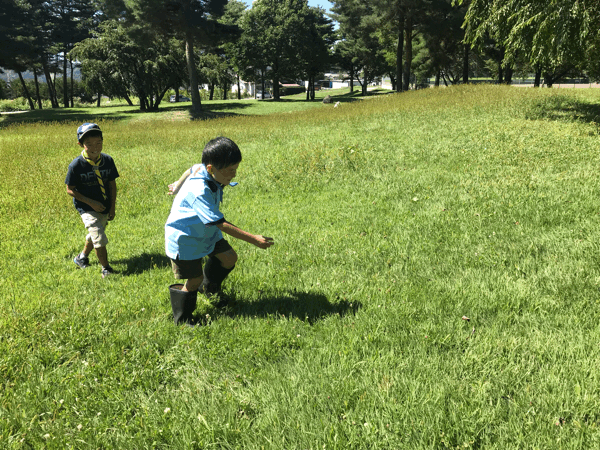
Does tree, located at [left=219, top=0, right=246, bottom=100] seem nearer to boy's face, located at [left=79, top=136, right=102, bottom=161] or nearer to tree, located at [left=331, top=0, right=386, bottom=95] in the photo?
tree, located at [left=331, top=0, right=386, bottom=95]

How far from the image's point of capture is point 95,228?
474cm

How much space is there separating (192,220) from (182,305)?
2.82ft

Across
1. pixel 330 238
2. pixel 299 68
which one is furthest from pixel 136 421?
pixel 299 68

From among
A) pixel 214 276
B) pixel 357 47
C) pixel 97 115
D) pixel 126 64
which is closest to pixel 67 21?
pixel 126 64

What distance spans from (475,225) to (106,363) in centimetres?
511

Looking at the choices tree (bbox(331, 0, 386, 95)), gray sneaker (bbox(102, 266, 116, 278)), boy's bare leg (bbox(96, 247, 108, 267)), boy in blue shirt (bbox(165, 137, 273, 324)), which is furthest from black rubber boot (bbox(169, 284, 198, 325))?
tree (bbox(331, 0, 386, 95))

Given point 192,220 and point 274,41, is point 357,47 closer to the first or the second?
point 274,41

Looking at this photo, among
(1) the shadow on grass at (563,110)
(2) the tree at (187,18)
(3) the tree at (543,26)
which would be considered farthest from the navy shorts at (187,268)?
(2) the tree at (187,18)

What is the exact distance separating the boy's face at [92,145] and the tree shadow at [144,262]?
1477mm

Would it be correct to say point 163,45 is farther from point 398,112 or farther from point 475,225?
point 475,225

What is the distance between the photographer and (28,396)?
8.73ft

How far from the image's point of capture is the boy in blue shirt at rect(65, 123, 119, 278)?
15.0 ft

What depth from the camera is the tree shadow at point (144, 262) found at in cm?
485

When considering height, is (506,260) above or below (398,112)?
below
